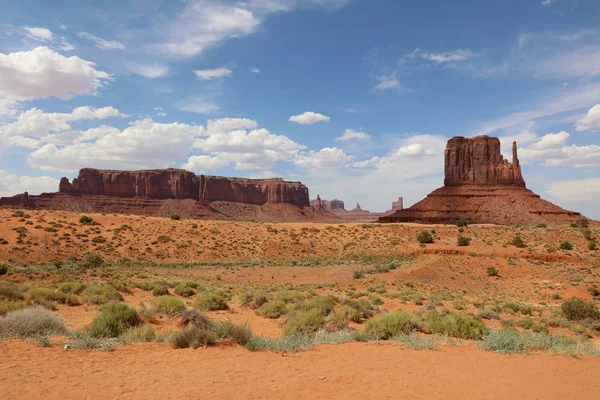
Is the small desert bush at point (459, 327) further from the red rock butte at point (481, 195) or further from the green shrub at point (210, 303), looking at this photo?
the red rock butte at point (481, 195)

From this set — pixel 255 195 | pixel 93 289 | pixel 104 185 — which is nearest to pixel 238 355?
pixel 93 289

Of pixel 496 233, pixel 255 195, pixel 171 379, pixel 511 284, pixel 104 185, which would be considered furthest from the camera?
pixel 255 195

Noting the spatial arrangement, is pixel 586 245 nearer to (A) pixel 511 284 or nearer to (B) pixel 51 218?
(A) pixel 511 284

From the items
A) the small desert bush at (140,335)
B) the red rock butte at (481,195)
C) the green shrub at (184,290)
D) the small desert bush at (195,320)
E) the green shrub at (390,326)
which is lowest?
the green shrub at (184,290)

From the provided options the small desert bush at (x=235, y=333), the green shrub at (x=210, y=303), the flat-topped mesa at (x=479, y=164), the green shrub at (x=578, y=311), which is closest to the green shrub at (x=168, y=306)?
the green shrub at (x=210, y=303)

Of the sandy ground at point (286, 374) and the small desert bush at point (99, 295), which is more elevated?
the sandy ground at point (286, 374)

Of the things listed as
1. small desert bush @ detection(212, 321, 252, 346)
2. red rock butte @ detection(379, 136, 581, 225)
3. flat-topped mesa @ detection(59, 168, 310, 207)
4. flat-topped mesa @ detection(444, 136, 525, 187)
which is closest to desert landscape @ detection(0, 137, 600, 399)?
small desert bush @ detection(212, 321, 252, 346)
